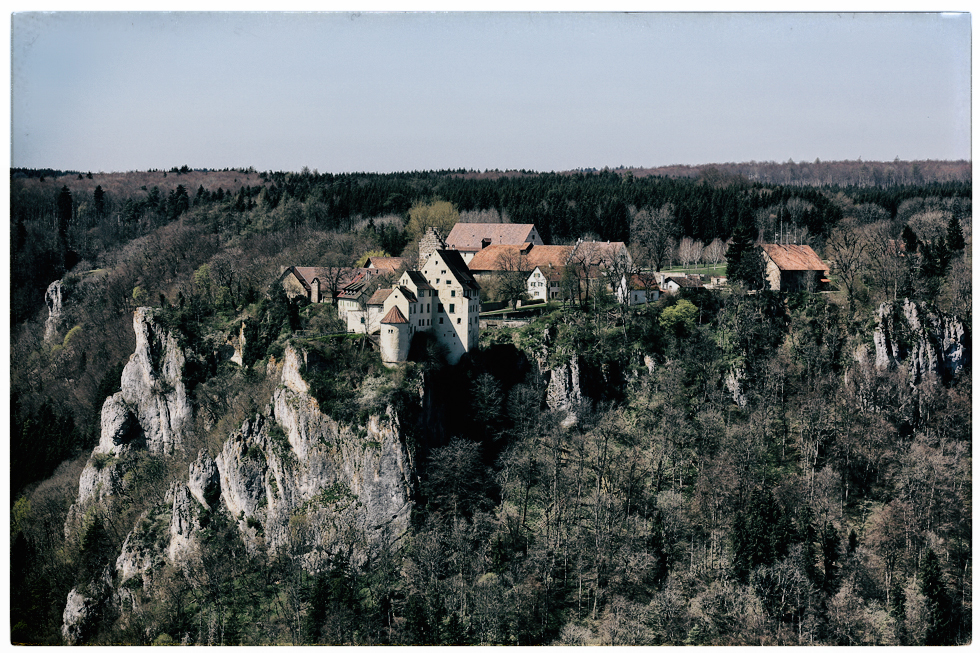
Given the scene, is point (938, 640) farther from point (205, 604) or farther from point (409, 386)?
point (205, 604)

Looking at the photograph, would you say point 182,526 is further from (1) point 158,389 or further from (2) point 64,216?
(2) point 64,216

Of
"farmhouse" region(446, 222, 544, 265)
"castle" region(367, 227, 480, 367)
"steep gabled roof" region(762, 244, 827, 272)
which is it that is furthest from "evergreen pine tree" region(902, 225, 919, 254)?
"castle" region(367, 227, 480, 367)

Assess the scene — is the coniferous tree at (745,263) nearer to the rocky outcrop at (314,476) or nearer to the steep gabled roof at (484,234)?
the steep gabled roof at (484,234)

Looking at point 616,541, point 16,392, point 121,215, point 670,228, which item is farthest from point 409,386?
point 121,215

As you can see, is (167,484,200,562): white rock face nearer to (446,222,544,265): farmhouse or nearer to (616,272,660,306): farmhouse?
(616,272,660,306): farmhouse

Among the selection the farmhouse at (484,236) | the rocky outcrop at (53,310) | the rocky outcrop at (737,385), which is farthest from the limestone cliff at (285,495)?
the rocky outcrop at (53,310)

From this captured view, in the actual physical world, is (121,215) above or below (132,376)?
above
